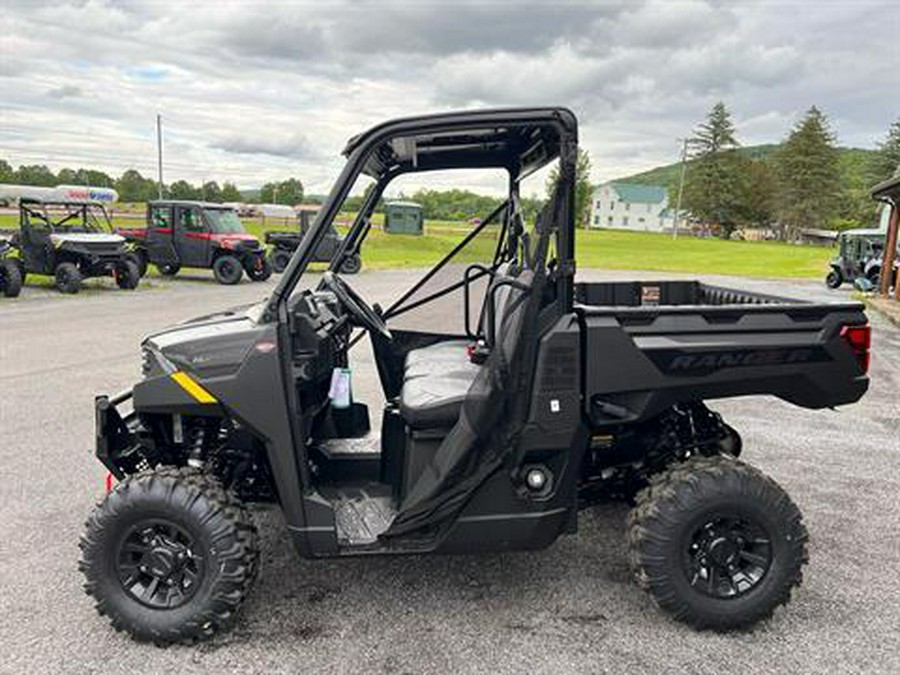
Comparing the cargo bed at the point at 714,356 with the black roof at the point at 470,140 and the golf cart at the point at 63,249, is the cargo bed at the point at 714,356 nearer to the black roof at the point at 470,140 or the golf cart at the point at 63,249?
the black roof at the point at 470,140

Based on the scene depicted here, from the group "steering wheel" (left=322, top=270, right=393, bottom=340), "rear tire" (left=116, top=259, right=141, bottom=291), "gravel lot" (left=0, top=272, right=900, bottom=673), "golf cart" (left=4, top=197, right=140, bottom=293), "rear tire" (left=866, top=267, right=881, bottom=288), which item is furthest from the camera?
"rear tire" (left=866, top=267, right=881, bottom=288)

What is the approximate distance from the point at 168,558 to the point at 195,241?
16683mm

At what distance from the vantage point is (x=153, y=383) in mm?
2834

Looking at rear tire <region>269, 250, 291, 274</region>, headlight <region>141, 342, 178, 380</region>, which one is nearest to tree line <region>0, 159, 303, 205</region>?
rear tire <region>269, 250, 291, 274</region>

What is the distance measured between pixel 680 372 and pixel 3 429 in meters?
5.09

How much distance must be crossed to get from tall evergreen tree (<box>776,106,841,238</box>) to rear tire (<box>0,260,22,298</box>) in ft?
235

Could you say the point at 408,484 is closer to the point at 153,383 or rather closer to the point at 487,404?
the point at 487,404

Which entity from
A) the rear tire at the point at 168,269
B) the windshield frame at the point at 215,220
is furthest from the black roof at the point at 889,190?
the rear tire at the point at 168,269

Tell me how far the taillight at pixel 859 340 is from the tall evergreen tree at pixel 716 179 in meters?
75.8

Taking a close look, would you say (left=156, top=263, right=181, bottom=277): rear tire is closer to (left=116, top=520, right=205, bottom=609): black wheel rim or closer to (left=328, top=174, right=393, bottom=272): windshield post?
(left=328, top=174, right=393, bottom=272): windshield post

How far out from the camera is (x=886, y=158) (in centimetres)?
6775

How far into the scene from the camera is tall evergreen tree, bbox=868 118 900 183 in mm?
66062

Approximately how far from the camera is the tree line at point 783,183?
70.2 metres

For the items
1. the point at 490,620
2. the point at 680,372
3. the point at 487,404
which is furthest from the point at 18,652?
the point at 680,372
